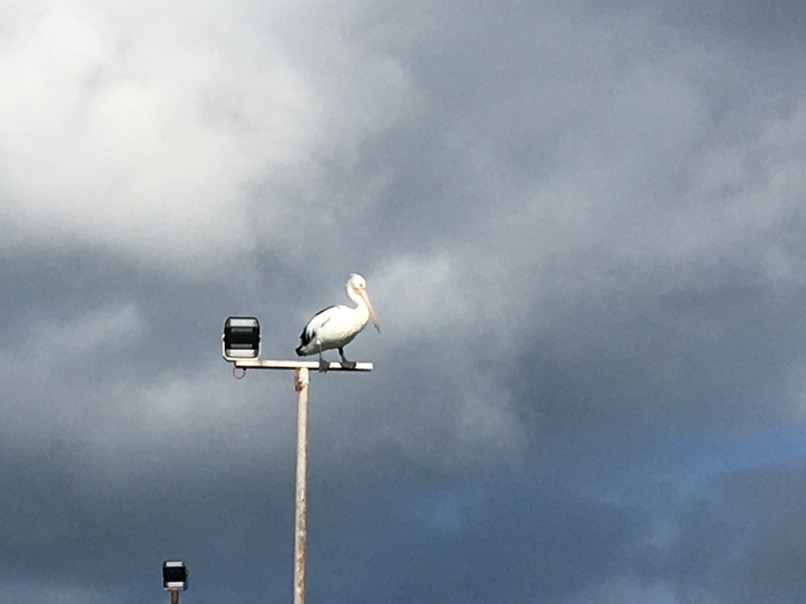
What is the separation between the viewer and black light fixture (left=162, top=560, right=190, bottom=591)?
35406 mm

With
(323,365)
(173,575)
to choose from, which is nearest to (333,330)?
(323,365)

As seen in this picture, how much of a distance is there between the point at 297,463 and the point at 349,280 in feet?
16.2

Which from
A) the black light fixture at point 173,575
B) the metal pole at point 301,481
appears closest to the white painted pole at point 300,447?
the metal pole at point 301,481

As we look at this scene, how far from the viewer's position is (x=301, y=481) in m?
27.8

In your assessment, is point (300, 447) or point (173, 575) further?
point (173, 575)

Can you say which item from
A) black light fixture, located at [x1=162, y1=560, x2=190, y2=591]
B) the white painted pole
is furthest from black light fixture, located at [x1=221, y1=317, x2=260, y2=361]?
black light fixture, located at [x1=162, y1=560, x2=190, y2=591]

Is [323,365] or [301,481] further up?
[323,365]

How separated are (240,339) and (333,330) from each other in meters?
2.87

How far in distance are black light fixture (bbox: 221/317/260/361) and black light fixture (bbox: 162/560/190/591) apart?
9668 mm

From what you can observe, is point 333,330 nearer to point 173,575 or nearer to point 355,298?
point 355,298

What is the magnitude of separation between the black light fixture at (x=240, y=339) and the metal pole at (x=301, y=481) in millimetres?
1245

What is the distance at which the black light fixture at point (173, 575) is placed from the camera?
35.4 meters

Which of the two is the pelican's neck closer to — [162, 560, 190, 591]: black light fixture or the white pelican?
the white pelican

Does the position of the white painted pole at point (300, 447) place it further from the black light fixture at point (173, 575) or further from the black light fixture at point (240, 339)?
the black light fixture at point (173, 575)
